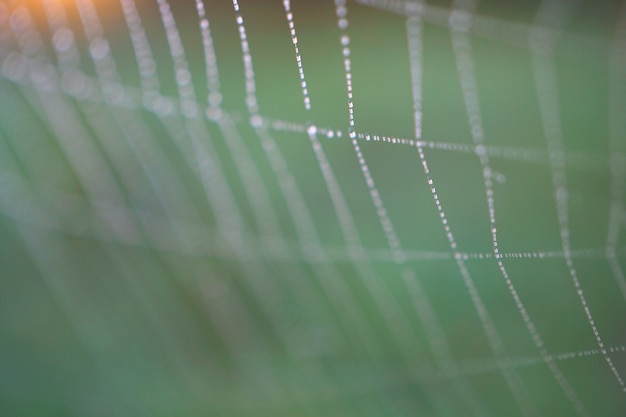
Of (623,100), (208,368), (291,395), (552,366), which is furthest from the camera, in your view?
(623,100)

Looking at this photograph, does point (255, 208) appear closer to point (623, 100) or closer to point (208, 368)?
point (208, 368)

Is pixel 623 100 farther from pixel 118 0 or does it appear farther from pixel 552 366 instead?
pixel 118 0

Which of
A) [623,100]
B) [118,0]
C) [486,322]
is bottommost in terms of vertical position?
[486,322]

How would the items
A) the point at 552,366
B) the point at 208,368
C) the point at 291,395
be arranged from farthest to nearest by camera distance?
the point at 208,368 → the point at 291,395 → the point at 552,366

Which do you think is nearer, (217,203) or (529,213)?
(529,213)

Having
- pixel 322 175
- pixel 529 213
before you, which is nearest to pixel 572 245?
pixel 529 213

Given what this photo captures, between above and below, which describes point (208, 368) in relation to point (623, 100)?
below

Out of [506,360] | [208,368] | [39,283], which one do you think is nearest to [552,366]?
[506,360]
